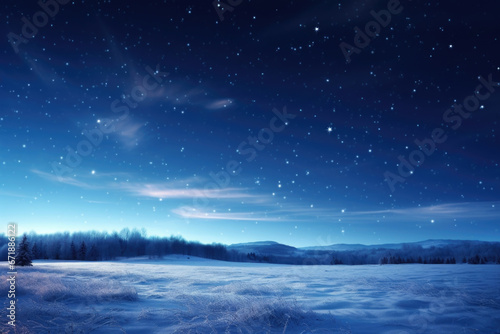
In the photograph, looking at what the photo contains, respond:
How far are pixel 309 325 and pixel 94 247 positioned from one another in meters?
87.9

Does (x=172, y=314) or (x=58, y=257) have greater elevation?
(x=172, y=314)

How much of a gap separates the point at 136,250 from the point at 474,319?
4029 inches

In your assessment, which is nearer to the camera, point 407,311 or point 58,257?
point 407,311

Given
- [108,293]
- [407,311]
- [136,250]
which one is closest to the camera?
[407,311]

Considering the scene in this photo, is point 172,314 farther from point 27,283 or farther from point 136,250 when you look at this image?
point 136,250

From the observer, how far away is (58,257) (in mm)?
77812

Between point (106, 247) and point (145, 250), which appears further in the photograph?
point (145, 250)

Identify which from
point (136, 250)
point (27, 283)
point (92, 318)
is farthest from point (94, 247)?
point (92, 318)

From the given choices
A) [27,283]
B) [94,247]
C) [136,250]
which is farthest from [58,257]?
[27,283]

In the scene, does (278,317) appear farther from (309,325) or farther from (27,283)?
(27,283)

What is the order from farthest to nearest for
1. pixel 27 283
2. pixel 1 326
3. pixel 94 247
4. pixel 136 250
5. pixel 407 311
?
pixel 136 250 → pixel 94 247 → pixel 27 283 → pixel 407 311 → pixel 1 326

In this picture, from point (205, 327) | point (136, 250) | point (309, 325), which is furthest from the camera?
point (136, 250)

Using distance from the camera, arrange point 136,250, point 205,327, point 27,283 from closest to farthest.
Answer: point 205,327 → point 27,283 → point 136,250

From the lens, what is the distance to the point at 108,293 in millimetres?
8078
